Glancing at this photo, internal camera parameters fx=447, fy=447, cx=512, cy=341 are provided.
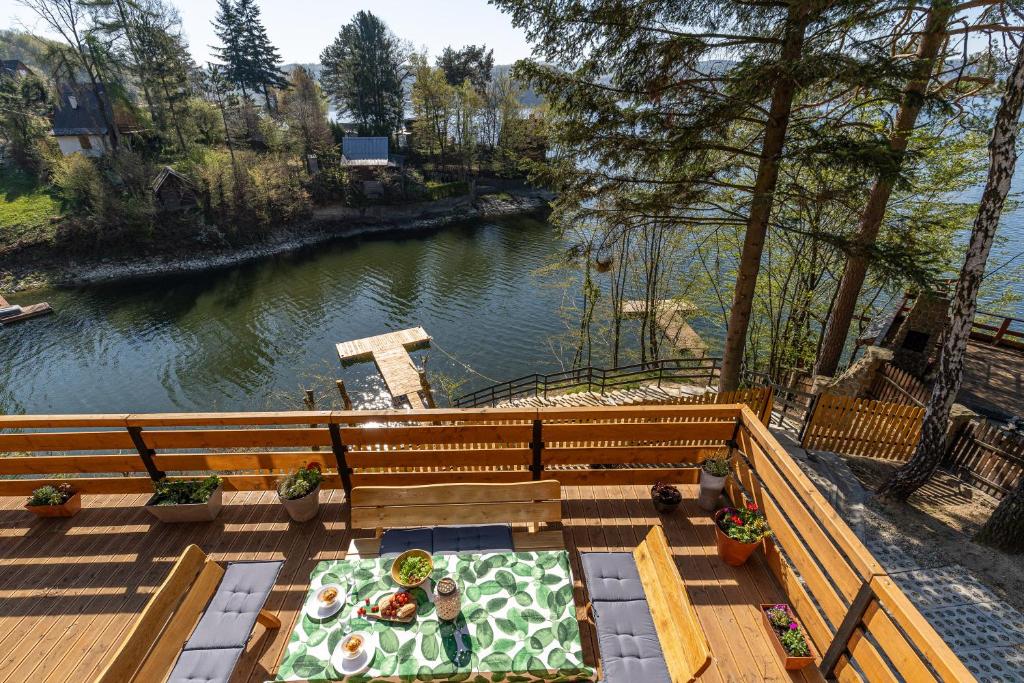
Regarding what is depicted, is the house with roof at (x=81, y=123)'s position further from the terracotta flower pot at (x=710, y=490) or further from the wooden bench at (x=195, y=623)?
the terracotta flower pot at (x=710, y=490)

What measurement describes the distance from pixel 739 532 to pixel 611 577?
5.00 feet

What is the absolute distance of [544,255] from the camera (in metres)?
34.8

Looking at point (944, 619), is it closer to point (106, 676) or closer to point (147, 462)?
point (106, 676)

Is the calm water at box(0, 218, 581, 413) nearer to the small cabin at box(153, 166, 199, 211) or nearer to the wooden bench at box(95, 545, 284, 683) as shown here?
the small cabin at box(153, 166, 199, 211)

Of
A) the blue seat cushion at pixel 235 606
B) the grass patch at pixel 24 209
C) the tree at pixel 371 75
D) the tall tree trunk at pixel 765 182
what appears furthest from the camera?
the tree at pixel 371 75

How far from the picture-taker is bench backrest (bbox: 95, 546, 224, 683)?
283 centimetres

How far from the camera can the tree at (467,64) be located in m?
49.5

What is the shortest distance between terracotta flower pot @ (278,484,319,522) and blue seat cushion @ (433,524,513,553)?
5.36ft

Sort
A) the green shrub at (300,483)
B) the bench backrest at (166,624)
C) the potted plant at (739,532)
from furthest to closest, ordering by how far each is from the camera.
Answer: the green shrub at (300,483), the potted plant at (739,532), the bench backrest at (166,624)

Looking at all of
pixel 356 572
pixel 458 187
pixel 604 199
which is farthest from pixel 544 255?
pixel 356 572

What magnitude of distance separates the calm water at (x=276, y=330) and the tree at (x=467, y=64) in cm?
2675

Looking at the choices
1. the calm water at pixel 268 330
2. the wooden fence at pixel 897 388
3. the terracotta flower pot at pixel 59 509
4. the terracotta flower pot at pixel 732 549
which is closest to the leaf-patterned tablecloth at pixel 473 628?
the terracotta flower pot at pixel 732 549

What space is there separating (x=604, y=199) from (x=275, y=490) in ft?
23.0

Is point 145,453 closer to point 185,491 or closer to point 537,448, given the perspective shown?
point 185,491
